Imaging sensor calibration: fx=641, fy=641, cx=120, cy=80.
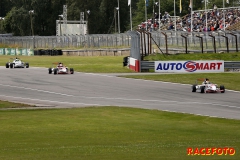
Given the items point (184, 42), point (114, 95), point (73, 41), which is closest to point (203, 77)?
point (114, 95)

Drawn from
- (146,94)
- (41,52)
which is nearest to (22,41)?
(41,52)

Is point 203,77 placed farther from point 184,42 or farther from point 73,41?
point 73,41

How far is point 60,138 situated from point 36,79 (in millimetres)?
29765

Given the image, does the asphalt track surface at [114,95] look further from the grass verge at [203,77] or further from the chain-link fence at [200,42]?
the chain-link fence at [200,42]

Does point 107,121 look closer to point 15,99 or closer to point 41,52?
point 15,99

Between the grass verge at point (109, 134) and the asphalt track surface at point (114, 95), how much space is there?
2.53m

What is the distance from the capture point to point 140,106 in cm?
2953

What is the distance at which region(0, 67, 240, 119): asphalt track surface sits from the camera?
2923cm

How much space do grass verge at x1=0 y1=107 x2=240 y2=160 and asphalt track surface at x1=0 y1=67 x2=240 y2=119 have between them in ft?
8.29

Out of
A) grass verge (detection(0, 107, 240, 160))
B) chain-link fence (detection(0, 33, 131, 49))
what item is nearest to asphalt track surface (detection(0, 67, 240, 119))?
grass verge (detection(0, 107, 240, 160))

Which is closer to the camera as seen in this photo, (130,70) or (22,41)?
(130,70)

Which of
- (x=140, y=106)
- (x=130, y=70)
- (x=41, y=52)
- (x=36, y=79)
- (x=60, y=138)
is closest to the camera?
(x=60, y=138)

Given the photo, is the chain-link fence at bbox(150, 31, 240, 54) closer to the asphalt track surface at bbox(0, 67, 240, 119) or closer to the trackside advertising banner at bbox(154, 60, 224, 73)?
the trackside advertising banner at bbox(154, 60, 224, 73)

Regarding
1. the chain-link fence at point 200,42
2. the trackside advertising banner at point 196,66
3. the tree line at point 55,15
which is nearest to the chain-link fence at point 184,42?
the chain-link fence at point 200,42
